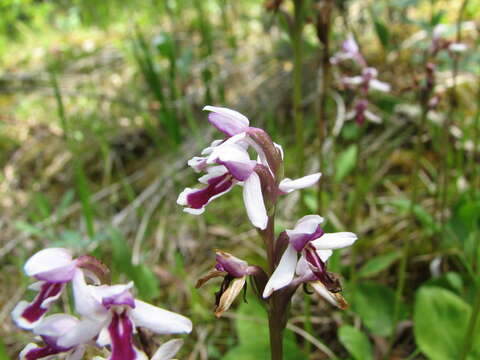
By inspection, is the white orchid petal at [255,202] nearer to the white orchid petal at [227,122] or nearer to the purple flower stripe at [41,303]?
the white orchid petal at [227,122]

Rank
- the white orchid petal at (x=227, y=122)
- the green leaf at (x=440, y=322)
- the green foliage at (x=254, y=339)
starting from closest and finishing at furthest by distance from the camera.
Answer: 1. the white orchid petal at (x=227, y=122)
2. the green foliage at (x=254, y=339)
3. the green leaf at (x=440, y=322)

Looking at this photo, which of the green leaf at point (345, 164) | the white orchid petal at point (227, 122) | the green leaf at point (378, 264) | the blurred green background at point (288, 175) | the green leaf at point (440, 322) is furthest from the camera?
the green leaf at point (345, 164)

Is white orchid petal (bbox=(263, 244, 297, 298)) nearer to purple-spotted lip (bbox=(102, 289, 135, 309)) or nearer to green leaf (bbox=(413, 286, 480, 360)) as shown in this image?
purple-spotted lip (bbox=(102, 289, 135, 309))

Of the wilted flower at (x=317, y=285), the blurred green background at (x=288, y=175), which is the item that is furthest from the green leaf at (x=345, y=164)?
the wilted flower at (x=317, y=285)

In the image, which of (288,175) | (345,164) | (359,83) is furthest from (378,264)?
(288,175)

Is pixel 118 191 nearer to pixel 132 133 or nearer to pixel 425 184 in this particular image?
pixel 132 133

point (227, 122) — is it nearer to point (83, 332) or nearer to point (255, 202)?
point (255, 202)
